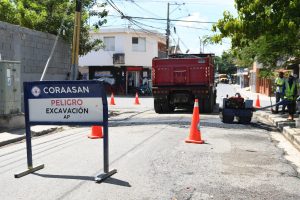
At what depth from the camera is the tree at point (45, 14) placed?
70.8ft

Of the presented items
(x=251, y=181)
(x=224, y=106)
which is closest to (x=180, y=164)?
(x=251, y=181)

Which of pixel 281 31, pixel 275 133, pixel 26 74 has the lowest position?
pixel 275 133

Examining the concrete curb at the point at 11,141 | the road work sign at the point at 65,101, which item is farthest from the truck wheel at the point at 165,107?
the road work sign at the point at 65,101

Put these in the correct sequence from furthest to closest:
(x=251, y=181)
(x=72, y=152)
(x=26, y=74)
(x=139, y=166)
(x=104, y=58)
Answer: (x=104, y=58), (x=26, y=74), (x=72, y=152), (x=139, y=166), (x=251, y=181)

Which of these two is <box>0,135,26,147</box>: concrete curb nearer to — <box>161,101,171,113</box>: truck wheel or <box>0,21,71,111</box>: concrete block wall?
<box>0,21,71,111</box>: concrete block wall

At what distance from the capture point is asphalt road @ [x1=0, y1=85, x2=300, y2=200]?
5949 millimetres

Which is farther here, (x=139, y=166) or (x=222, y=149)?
(x=222, y=149)

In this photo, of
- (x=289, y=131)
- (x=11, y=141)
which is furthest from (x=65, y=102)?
(x=289, y=131)

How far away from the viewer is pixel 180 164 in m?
7.75

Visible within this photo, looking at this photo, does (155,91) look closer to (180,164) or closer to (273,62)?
(273,62)

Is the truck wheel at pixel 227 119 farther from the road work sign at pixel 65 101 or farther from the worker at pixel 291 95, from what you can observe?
the road work sign at pixel 65 101

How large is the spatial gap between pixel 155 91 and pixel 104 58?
1009 inches

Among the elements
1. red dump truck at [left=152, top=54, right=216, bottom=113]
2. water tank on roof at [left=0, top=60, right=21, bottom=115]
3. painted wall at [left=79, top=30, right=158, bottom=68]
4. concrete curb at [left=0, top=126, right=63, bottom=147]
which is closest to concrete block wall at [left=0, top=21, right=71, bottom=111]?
water tank on roof at [left=0, top=60, right=21, bottom=115]

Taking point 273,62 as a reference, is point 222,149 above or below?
below
